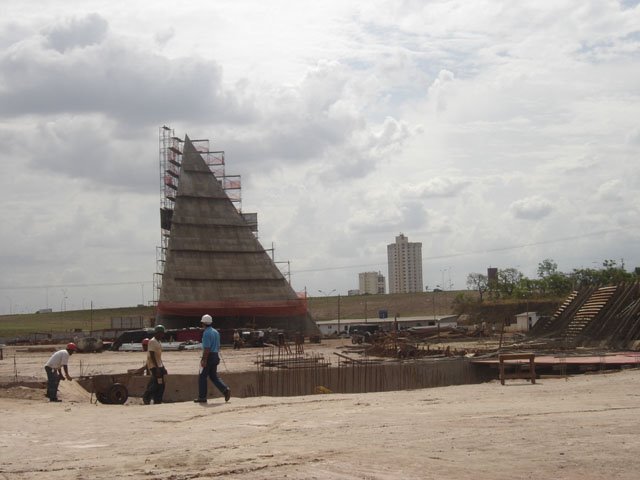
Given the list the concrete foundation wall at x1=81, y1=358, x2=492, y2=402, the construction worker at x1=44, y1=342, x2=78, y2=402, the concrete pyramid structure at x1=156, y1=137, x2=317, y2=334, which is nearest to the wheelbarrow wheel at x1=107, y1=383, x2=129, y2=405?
the construction worker at x1=44, y1=342, x2=78, y2=402

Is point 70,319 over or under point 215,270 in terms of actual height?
under

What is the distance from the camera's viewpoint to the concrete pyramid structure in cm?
8131

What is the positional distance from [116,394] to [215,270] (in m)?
64.8

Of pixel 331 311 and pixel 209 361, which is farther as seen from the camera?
pixel 331 311

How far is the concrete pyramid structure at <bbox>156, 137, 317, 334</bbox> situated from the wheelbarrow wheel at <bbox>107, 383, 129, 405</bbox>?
58.4m

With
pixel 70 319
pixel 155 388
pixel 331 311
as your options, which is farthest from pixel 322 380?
pixel 70 319

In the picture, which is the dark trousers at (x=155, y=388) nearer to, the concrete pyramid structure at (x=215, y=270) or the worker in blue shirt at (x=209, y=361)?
the worker in blue shirt at (x=209, y=361)

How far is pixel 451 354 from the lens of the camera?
3788 centimetres

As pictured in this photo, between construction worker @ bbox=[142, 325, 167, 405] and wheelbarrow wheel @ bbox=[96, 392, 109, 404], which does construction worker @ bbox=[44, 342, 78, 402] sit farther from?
construction worker @ bbox=[142, 325, 167, 405]

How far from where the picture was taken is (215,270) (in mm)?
84938

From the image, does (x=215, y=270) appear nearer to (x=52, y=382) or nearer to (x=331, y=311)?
(x=52, y=382)

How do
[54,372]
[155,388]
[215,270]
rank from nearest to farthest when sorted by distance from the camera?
[155,388], [54,372], [215,270]

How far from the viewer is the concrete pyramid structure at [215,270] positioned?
81.3 metres

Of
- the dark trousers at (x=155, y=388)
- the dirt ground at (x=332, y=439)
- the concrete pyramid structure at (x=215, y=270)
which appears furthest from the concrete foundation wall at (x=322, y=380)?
the concrete pyramid structure at (x=215, y=270)
